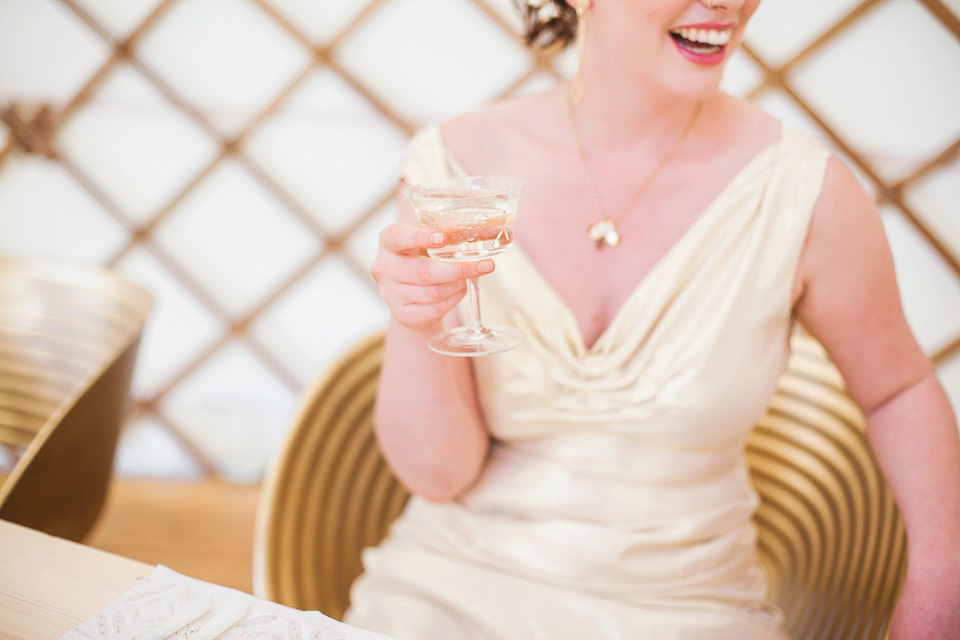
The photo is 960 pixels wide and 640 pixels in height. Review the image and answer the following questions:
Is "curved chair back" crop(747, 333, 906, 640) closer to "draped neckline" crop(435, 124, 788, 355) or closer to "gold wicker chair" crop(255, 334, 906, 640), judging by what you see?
"gold wicker chair" crop(255, 334, 906, 640)

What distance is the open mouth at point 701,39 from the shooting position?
0.76 meters

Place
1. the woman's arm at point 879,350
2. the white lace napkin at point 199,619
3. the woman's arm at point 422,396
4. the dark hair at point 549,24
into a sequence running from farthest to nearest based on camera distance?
1. the dark hair at point 549,24
2. the woman's arm at point 879,350
3. the woman's arm at point 422,396
4. the white lace napkin at point 199,619

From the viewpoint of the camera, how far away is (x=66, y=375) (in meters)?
1.29

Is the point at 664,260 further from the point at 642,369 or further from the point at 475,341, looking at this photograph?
the point at 475,341

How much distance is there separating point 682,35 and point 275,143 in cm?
124

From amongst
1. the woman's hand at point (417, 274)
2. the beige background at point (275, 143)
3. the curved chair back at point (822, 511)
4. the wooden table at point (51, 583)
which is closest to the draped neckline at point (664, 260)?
the woman's hand at point (417, 274)

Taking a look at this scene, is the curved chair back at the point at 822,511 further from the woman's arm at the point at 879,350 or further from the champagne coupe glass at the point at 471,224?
the champagne coupe glass at the point at 471,224

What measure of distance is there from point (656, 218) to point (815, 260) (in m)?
0.17

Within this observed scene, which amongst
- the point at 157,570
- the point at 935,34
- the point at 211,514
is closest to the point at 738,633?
the point at 157,570

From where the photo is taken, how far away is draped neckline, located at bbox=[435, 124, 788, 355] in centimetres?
85

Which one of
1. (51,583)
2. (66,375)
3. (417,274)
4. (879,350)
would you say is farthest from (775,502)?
(66,375)

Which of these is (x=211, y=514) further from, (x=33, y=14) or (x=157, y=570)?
A: (x=157, y=570)

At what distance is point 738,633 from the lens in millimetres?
801

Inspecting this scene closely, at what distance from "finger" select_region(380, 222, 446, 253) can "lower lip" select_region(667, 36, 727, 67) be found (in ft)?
1.03
